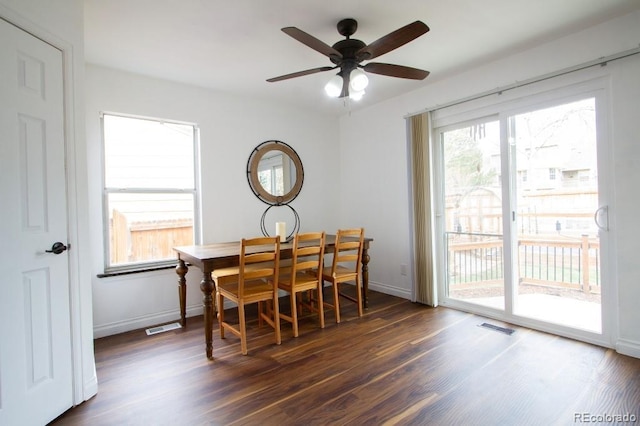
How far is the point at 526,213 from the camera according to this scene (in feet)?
9.50

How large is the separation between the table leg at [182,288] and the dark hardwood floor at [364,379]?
20 cm

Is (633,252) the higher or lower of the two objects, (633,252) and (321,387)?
the higher

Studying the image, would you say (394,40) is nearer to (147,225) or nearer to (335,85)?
(335,85)

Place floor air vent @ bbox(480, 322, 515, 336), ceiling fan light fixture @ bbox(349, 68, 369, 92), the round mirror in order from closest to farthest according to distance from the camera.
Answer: ceiling fan light fixture @ bbox(349, 68, 369, 92), floor air vent @ bbox(480, 322, 515, 336), the round mirror

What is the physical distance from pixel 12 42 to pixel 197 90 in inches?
74.9

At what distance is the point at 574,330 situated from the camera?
257cm

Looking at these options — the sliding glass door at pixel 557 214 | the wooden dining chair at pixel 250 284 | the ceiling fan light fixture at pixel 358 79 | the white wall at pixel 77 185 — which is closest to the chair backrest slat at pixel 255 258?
the wooden dining chair at pixel 250 284

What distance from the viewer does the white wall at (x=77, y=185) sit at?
1.80 meters

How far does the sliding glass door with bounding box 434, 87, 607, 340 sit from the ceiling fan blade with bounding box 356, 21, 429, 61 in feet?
5.31

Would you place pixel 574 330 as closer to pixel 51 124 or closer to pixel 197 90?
pixel 51 124

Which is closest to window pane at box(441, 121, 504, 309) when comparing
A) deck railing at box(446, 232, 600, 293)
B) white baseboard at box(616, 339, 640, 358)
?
deck railing at box(446, 232, 600, 293)

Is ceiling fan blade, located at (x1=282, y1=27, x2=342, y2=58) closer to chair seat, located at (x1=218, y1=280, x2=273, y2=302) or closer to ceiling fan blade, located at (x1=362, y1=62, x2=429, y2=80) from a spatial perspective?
ceiling fan blade, located at (x1=362, y1=62, x2=429, y2=80)

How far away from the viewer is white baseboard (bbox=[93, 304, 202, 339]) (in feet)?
9.22

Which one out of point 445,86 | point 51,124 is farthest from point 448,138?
point 51,124
